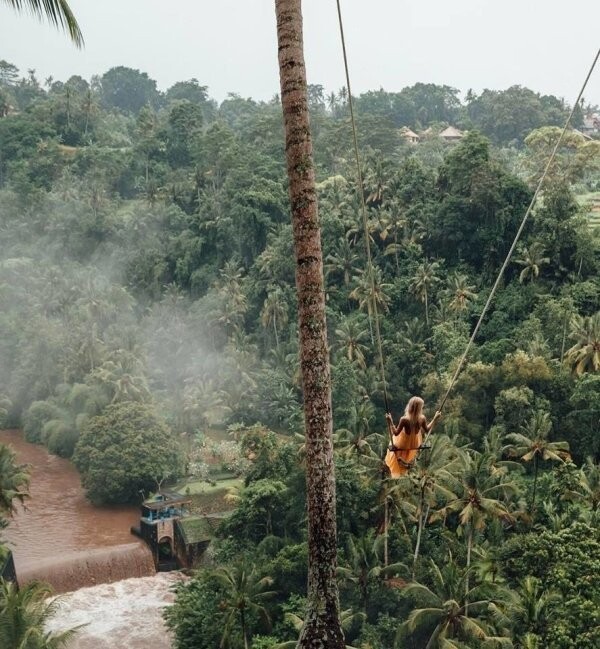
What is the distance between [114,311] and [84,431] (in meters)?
13.8

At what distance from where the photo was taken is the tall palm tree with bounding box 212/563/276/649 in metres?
20.5

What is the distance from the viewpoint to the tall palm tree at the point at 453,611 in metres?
17.9

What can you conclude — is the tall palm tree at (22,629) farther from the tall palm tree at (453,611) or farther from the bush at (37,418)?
the bush at (37,418)

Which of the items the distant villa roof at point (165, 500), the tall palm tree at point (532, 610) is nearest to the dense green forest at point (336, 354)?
the tall palm tree at point (532, 610)

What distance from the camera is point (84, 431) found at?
113ft

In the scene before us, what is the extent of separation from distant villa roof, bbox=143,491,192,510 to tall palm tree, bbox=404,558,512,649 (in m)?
13.1

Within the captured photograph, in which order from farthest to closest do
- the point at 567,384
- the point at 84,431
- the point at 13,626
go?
the point at 84,431
the point at 567,384
the point at 13,626

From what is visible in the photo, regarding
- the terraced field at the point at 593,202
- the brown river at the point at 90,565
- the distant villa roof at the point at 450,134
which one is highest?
the distant villa roof at the point at 450,134

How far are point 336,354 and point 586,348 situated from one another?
13801 millimetres

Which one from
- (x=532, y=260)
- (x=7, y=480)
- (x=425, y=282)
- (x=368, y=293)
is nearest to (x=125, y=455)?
(x=7, y=480)

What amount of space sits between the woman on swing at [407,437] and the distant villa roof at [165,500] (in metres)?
24.1

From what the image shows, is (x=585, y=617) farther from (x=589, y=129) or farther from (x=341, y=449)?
(x=589, y=129)

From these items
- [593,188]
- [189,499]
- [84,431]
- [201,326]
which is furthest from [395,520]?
[593,188]

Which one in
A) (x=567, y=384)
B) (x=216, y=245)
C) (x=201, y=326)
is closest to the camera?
(x=567, y=384)
